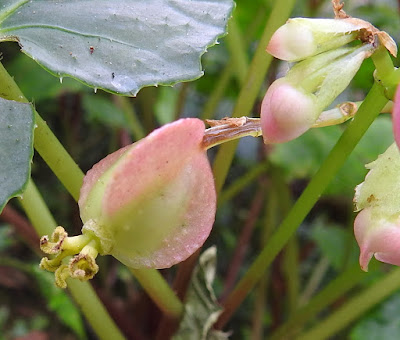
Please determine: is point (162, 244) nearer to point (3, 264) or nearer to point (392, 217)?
point (392, 217)

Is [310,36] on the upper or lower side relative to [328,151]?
upper

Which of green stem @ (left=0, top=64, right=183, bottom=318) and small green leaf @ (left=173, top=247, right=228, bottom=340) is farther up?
green stem @ (left=0, top=64, right=183, bottom=318)

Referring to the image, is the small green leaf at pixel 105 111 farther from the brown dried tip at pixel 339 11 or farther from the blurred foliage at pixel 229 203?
the brown dried tip at pixel 339 11

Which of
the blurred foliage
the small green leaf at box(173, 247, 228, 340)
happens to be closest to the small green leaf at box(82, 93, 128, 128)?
the blurred foliage

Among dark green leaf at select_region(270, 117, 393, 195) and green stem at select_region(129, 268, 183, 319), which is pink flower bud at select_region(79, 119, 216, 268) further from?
dark green leaf at select_region(270, 117, 393, 195)

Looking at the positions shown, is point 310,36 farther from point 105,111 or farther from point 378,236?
point 105,111

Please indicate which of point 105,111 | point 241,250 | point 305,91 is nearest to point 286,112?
point 305,91
